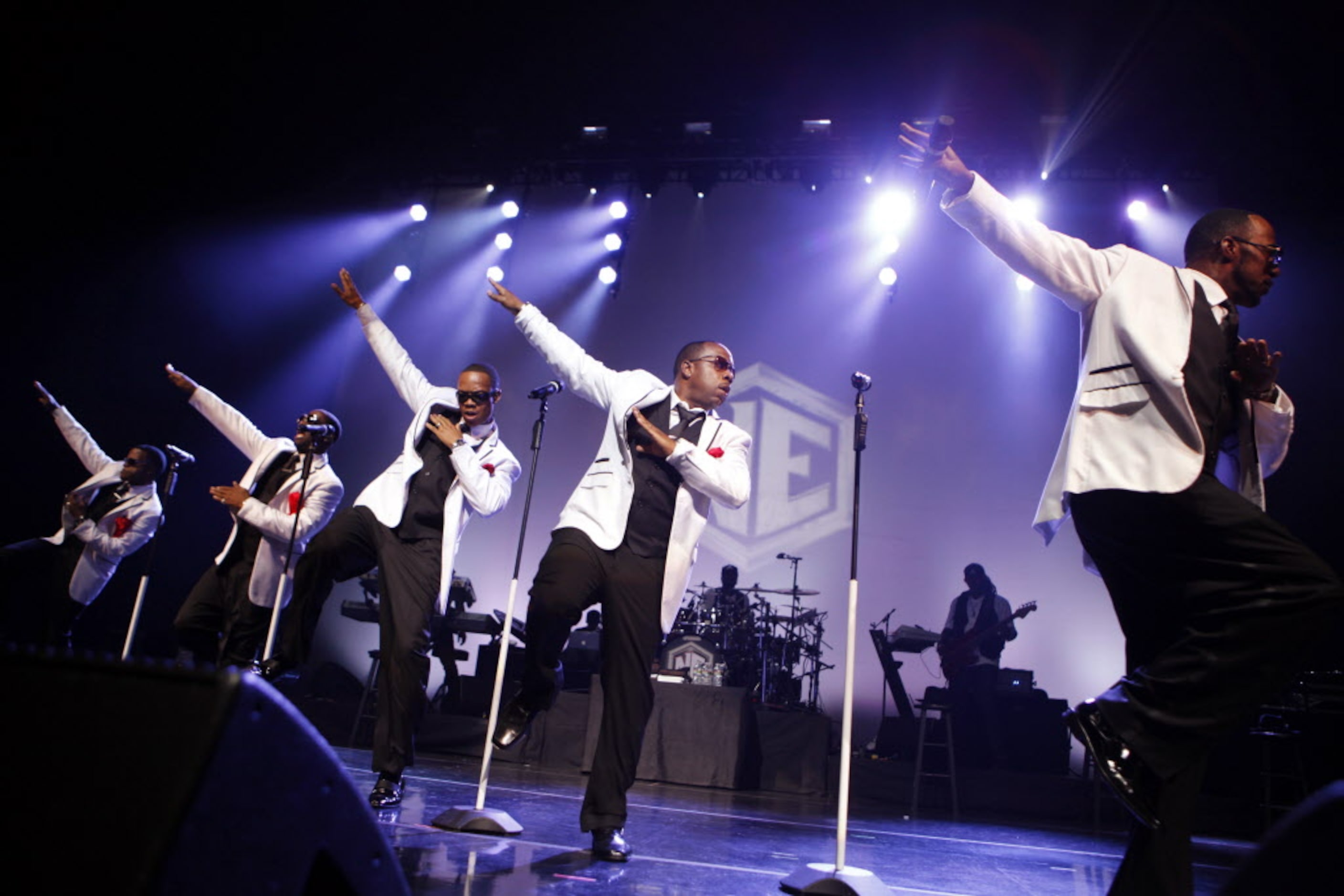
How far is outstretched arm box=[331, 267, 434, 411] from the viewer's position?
462cm

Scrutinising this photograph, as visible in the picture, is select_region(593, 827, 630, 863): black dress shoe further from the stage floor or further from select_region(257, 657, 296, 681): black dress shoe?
select_region(257, 657, 296, 681): black dress shoe

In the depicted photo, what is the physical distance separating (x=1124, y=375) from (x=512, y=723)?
250 centimetres

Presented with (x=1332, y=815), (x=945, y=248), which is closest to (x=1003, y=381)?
(x=945, y=248)

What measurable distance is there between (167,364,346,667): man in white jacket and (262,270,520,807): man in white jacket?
654mm

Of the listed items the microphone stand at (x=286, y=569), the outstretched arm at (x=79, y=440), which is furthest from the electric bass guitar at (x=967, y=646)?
the outstretched arm at (x=79, y=440)

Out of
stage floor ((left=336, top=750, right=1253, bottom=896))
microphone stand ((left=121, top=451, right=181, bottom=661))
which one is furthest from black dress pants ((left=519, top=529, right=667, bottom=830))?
microphone stand ((left=121, top=451, right=181, bottom=661))

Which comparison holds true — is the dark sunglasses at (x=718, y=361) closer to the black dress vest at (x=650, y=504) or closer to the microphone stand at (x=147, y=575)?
the black dress vest at (x=650, y=504)

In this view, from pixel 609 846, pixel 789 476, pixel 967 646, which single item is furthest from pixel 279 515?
pixel 967 646

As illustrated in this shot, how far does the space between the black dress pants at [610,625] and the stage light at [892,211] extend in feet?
26.4

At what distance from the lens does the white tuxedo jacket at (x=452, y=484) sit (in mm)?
4074

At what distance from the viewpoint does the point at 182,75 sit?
748cm

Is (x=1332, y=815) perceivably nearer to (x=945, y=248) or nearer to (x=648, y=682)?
(x=648, y=682)

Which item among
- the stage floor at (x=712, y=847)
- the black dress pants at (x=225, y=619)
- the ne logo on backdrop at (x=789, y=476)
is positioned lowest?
the stage floor at (x=712, y=847)

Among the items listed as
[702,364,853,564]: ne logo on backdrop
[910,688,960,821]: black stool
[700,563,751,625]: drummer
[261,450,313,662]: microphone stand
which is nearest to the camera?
[261,450,313,662]: microphone stand
